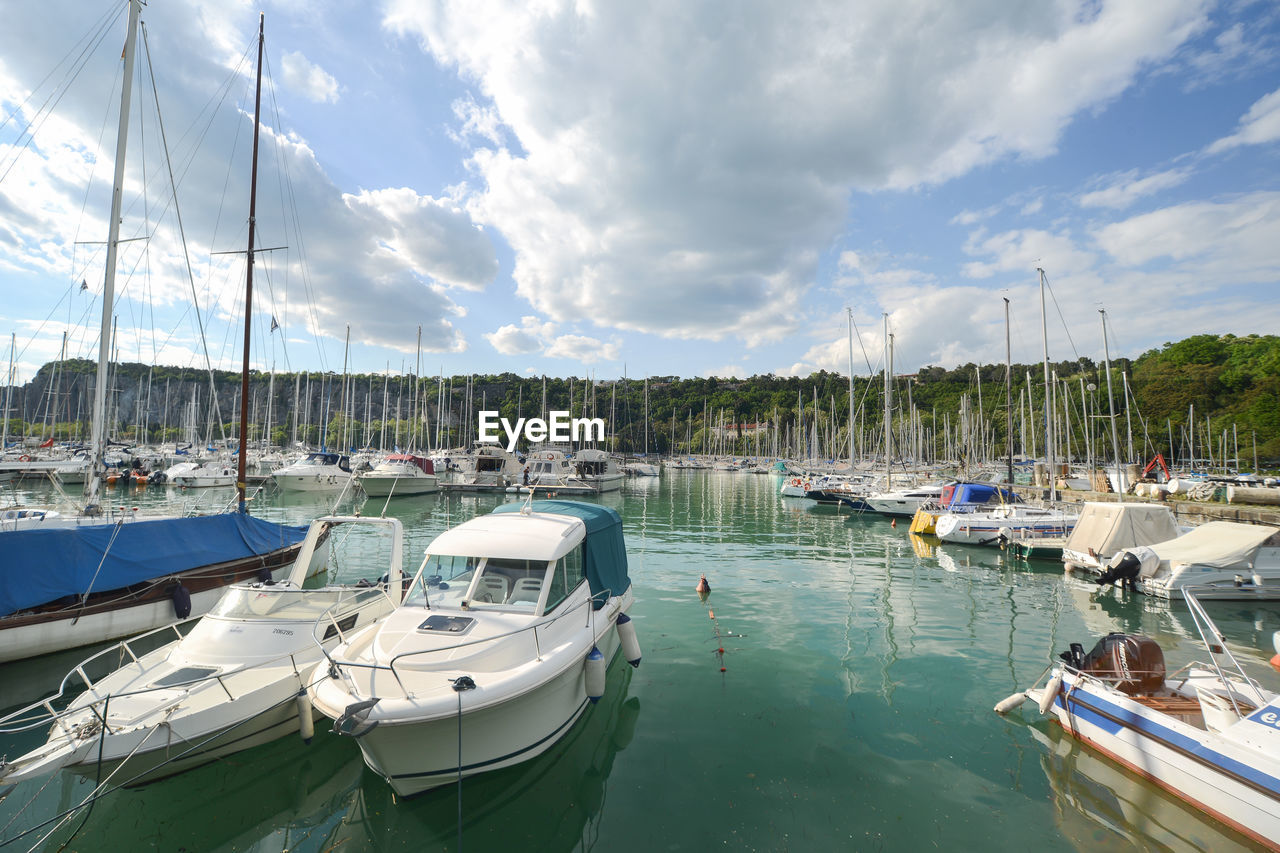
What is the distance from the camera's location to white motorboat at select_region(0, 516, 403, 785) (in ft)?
18.5

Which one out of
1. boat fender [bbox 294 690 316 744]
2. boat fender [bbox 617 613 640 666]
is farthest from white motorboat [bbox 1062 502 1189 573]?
boat fender [bbox 294 690 316 744]

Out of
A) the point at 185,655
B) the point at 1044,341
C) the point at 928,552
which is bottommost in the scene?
the point at 928,552

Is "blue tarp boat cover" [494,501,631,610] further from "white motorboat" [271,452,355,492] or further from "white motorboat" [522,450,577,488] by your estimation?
"white motorboat" [271,452,355,492]

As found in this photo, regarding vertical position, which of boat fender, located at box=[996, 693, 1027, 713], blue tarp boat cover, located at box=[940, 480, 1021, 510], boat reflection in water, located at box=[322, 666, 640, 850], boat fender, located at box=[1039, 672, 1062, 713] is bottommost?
boat reflection in water, located at box=[322, 666, 640, 850]

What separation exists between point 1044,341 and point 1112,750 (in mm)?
34509

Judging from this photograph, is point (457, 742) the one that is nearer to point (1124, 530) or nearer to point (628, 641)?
point (628, 641)

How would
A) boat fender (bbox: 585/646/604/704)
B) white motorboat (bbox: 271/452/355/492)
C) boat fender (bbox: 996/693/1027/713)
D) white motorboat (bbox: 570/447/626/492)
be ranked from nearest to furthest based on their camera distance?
boat fender (bbox: 585/646/604/704)
boat fender (bbox: 996/693/1027/713)
white motorboat (bbox: 271/452/355/492)
white motorboat (bbox: 570/447/626/492)

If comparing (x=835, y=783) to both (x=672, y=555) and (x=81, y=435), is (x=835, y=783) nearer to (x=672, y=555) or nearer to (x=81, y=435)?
(x=672, y=555)

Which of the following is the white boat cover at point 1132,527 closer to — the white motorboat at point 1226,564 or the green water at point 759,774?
the white motorboat at point 1226,564

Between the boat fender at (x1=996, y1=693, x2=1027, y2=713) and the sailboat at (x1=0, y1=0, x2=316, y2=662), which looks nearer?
the boat fender at (x1=996, y1=693, x2=1027, y2=713)

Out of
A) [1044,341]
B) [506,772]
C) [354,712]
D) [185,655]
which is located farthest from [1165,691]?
[1044,341]

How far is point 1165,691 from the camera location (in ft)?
25.6

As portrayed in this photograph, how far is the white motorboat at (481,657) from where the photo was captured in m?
5.71

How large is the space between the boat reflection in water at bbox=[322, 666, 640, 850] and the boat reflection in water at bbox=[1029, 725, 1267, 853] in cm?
542
